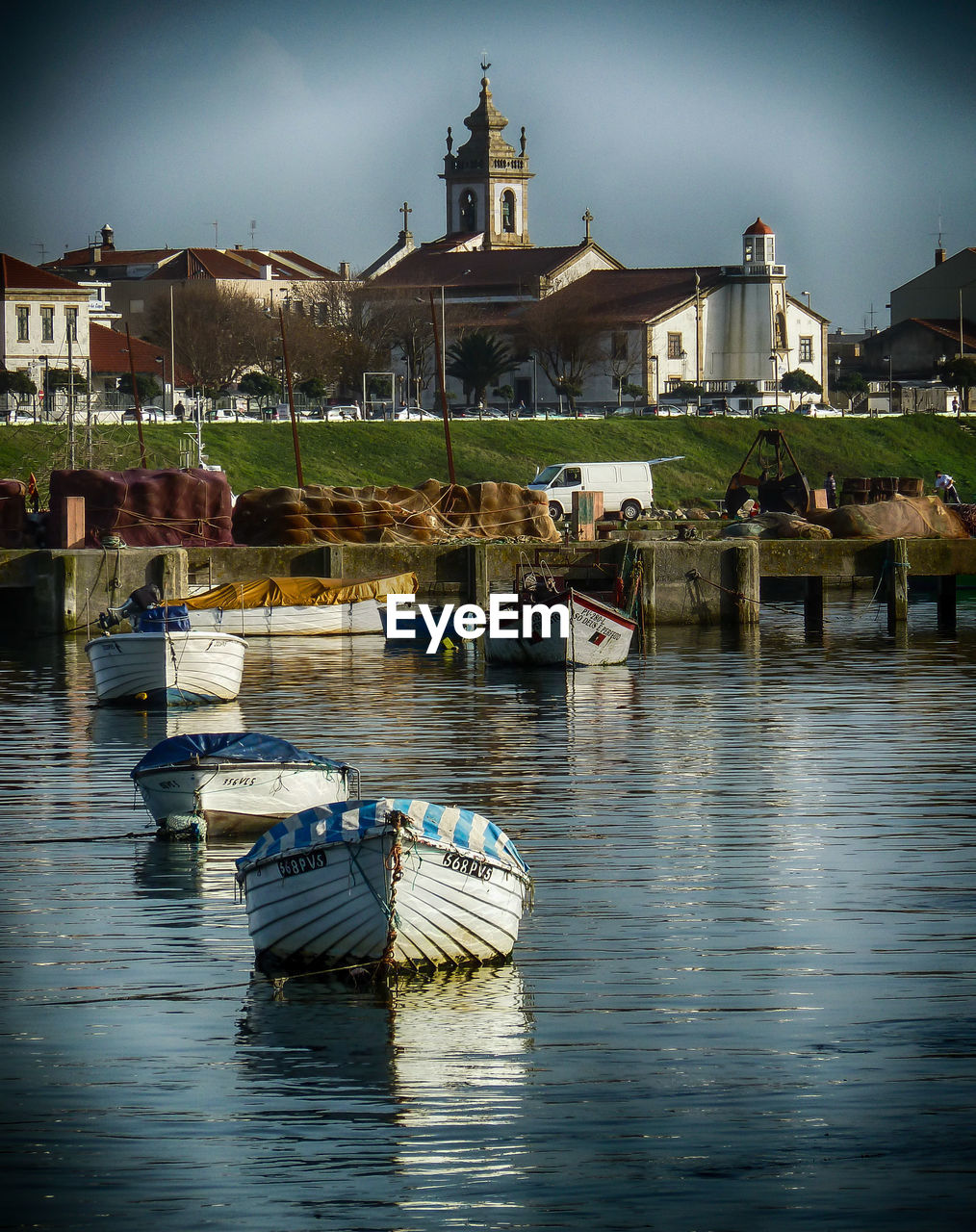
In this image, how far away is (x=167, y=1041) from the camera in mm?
13164

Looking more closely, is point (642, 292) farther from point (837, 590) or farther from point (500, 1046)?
point (500, 1046)

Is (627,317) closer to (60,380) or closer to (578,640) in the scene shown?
(60,380)

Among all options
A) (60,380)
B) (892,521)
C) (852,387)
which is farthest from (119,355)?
(892,521)

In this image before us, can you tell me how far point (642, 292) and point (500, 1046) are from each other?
129081mm

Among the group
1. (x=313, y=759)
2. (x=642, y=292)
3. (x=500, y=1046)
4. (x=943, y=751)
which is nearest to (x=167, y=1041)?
(x=500, y=1046)

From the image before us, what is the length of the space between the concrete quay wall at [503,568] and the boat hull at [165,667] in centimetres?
1042

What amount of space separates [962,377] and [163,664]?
345 ft

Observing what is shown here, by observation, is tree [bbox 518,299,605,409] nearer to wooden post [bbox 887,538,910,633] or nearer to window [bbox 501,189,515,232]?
window [bbox 501,189,515,232]

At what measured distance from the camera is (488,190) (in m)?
178

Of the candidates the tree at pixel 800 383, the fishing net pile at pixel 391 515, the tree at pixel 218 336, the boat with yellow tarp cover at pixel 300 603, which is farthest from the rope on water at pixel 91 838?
the tree at pixel 800 383

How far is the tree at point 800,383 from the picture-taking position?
137125mm

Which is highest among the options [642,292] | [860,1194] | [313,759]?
[642,292]

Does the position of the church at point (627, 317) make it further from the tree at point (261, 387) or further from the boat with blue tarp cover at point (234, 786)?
the boat with blue tarp cover at point (234, 786)

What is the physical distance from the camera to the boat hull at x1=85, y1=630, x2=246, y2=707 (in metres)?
32.4
